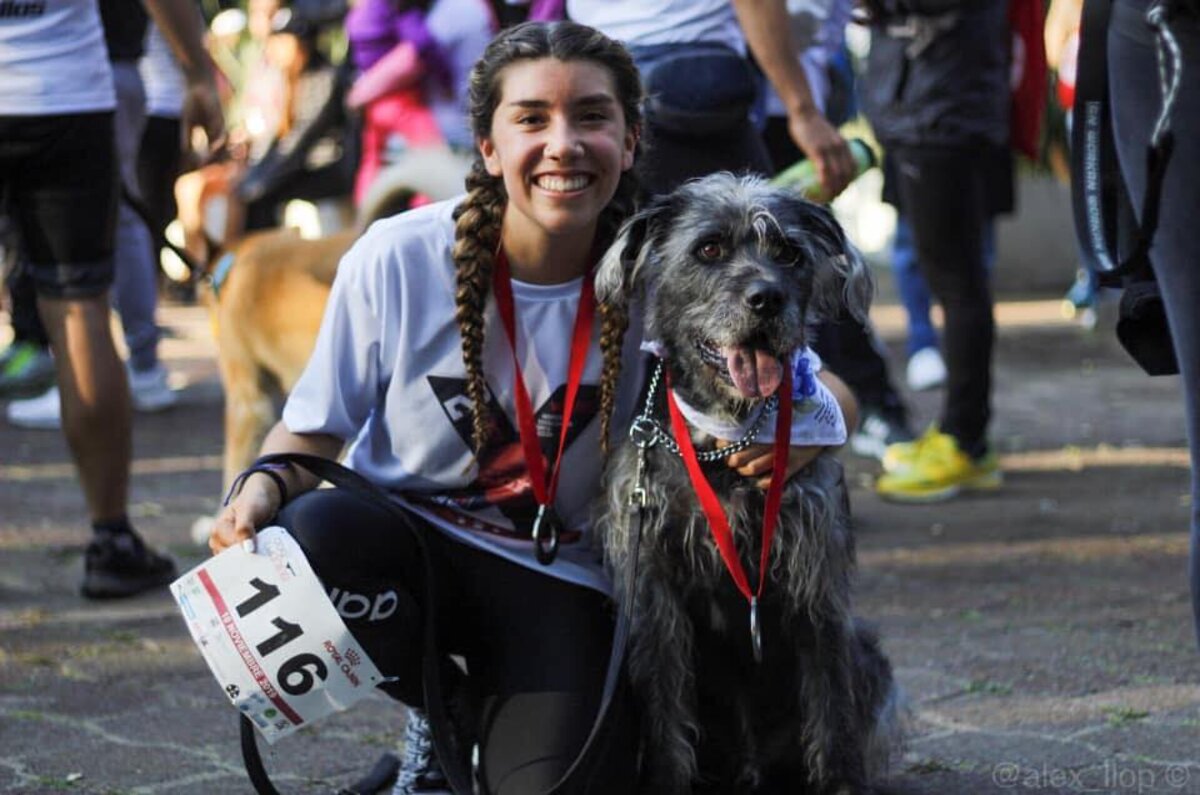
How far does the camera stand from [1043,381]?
28.5 feet

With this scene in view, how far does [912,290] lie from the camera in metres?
8.23

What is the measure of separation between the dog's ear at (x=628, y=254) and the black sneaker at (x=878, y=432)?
3.46m

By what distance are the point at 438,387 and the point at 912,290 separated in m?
5.28

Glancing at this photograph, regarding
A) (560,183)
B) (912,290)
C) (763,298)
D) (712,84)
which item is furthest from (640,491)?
(912,290)

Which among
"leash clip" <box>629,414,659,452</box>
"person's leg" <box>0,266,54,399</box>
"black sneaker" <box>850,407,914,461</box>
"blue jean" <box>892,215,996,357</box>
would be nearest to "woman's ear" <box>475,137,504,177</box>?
"leash clip" <box>629,414,659,452</box>

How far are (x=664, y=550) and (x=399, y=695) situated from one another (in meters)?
0.61

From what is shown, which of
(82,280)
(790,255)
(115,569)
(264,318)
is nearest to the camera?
(790,255)

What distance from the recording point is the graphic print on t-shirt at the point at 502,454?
10.8 feet

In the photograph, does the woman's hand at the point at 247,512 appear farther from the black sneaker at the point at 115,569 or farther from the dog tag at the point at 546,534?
the black sneaker at the point at 115,569

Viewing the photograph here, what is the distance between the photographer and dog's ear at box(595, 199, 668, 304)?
3051 millimetres

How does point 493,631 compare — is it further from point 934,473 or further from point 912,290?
point 912,290

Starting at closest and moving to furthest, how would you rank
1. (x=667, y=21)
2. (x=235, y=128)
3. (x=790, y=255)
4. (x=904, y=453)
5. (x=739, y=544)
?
(x=790, y=255)
(x=739, y=544)
(x=667, y=21)
(x=904, y=453)
(x=235, y=128)

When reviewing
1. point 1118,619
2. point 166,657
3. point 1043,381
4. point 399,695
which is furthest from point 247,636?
point 1043,381

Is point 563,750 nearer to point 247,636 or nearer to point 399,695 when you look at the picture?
point 399,695
